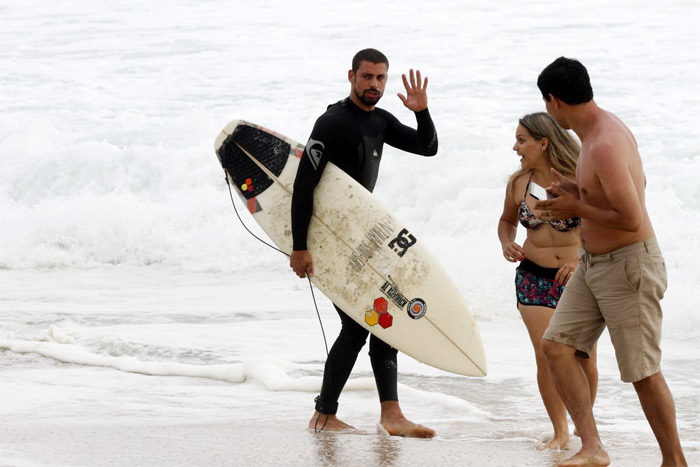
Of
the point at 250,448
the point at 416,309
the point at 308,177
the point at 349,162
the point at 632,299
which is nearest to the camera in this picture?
the point at 632,299

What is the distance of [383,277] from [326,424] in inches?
28.3

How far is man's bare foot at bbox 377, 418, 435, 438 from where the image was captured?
14.1 feet

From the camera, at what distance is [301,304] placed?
874cm

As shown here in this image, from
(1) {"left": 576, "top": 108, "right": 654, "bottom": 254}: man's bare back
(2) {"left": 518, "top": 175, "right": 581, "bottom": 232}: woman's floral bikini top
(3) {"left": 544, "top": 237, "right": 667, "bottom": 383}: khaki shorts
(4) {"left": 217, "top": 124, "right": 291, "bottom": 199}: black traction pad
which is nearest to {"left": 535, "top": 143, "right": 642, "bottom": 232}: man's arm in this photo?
(1) {"left": 576, "top": 108, "right": 654, "bottom": 254}: man's bare back

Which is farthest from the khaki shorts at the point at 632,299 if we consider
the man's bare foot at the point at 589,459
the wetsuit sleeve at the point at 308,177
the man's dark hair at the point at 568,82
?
the wetsuit sleeve at the point at 308,177

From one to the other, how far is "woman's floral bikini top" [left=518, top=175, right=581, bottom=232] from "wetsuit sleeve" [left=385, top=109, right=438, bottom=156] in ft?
1.82

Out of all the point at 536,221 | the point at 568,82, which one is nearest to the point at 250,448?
the point at 536,221

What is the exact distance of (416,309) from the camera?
456cm

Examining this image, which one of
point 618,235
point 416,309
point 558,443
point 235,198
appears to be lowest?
point 235,198

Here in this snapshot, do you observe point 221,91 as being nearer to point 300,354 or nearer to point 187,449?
point 300,354

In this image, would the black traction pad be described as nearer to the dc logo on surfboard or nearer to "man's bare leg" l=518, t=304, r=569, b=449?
the dc logo on surfboard

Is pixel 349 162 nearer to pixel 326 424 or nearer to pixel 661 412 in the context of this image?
pixel 326 424

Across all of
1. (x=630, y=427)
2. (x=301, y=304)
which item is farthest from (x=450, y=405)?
(x=301, y=304)

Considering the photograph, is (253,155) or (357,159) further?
(253,155)
